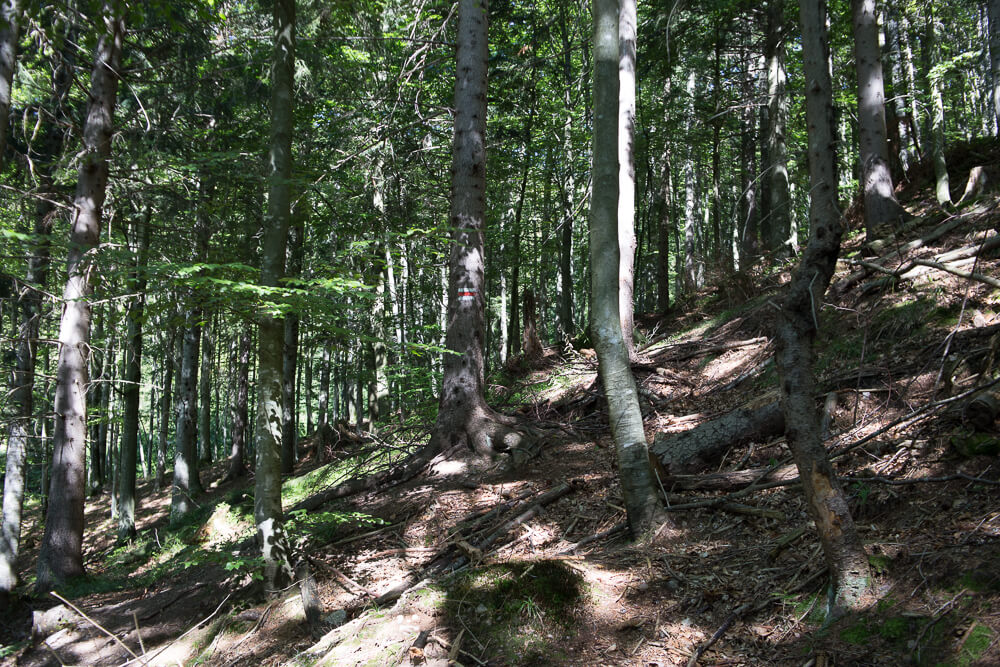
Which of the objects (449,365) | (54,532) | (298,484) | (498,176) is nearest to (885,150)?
(449,365)

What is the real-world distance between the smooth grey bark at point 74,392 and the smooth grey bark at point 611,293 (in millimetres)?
8476

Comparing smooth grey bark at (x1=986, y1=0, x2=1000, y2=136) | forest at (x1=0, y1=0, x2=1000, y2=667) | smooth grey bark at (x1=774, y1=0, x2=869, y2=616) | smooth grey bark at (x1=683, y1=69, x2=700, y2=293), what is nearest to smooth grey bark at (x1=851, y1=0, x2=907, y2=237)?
forest at (x1=0, y1=0, x2=1000, y2=667)

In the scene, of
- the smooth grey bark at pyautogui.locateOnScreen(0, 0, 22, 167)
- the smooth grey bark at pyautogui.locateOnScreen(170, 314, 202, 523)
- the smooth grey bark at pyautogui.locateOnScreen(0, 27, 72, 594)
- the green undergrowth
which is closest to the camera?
the green undergrowth

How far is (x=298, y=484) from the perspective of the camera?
12.2 meters

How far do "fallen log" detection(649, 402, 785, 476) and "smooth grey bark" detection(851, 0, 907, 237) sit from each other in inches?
186

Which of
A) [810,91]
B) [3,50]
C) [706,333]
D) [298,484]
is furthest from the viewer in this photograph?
[298,484]

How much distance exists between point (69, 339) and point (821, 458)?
419 inches

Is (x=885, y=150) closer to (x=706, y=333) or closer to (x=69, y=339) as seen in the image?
(x=706, y=333)

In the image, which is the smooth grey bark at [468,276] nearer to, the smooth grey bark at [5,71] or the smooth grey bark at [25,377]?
the smooth grey bark at [5,71]

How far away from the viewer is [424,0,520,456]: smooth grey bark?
7.55 m

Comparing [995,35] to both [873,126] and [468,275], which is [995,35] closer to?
[873,126]

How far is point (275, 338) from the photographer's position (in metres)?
5.25

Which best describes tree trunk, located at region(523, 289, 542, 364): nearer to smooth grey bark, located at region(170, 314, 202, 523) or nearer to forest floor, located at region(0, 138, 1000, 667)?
forest floor, located at region(0, 138, 1000, 667)

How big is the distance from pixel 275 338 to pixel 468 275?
3.06m
